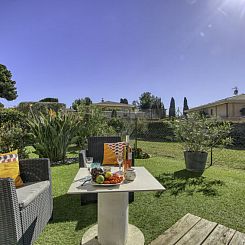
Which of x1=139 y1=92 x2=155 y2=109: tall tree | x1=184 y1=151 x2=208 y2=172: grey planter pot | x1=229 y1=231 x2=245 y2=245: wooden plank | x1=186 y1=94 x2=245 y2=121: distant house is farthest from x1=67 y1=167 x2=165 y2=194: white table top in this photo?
x1=139 y1=92 x2=155 y2=109: tall tree

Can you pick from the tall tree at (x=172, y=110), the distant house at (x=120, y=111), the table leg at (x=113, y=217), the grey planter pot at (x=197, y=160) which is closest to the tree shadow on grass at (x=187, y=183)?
the grey planter pot at (x=197, y=160)

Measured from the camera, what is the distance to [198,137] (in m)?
5.06

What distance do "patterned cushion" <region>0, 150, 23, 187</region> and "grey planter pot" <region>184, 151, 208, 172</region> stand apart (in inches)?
148

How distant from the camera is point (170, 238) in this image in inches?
91.4

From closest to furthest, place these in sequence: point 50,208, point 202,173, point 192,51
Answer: point 50,208
point 202,173
point 192,51

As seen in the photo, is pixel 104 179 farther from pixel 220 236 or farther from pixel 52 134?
pixel 52 134

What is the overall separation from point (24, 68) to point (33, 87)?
5.48 meters

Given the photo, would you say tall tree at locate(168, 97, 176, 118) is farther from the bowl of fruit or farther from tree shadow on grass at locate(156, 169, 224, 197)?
the bowl of fruit

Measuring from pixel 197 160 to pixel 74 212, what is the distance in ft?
10.3

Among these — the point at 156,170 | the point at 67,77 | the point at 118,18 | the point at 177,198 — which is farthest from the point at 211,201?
the point at 67,77

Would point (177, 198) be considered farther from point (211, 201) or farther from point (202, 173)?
point (202, 173)

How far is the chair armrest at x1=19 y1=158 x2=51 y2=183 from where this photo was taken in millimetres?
2674

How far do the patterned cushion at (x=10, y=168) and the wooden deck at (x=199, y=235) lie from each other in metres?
1.78

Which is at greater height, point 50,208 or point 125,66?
point 125,66
